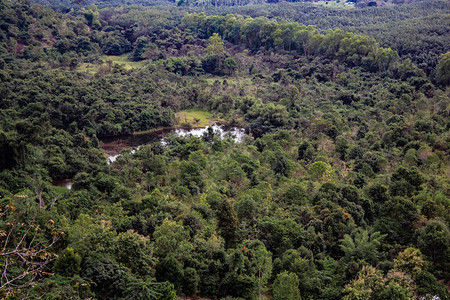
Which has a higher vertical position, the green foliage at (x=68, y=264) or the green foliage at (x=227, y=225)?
the green foliage at (x=68, y=264)

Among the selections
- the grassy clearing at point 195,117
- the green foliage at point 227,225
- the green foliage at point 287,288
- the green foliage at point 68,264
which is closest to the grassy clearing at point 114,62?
the grassy clearing at point 195,117

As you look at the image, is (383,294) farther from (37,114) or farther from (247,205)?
(37,114)

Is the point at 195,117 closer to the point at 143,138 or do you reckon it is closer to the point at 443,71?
the point at 143,138

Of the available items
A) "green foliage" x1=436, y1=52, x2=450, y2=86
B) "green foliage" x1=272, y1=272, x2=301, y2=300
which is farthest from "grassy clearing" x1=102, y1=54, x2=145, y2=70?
"green foliage" x1=272, y1=272, x2=301, y2=300

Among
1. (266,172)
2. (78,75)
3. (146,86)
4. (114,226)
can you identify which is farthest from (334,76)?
(114,226)

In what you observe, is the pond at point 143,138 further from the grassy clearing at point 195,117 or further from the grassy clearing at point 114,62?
the grassy clearing at point 114,62

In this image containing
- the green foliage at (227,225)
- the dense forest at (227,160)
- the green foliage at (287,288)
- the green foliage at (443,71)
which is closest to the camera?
the green foliage at (287,288)
